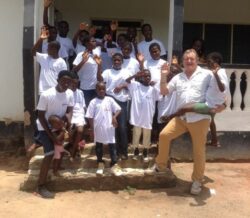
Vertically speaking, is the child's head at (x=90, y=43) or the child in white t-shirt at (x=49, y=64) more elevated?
the child's head at (x=90, y=43)

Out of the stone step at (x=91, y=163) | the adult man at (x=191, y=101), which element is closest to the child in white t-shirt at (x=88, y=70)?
the stone step at (x=91, y=163)

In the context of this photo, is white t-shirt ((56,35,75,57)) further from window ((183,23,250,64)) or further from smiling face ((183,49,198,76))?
window ((183,23,250,64))

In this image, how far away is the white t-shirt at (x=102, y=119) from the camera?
647 cm

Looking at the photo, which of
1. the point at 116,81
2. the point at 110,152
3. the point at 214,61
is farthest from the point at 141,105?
the point at 214,61

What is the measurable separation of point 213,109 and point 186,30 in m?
4.65

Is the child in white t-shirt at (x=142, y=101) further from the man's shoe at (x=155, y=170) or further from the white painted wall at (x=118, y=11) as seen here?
the white painted wall at (x=118, y=11)

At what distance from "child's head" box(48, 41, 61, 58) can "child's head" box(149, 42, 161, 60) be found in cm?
129

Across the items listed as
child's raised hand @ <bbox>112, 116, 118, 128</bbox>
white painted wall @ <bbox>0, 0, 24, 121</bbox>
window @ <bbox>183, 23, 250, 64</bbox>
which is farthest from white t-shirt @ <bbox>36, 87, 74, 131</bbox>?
window @ <bbox>183, 23, 250, 64</bbox>

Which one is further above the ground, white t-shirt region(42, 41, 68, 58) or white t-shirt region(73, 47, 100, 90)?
white t-shirt region(42, 41, 68, 58)

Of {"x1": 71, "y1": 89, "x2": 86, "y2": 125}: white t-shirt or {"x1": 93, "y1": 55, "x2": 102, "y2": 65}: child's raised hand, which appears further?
{"x1": 93, "y1": 55, "x2": 102, "y2": 65}: child's raised hand

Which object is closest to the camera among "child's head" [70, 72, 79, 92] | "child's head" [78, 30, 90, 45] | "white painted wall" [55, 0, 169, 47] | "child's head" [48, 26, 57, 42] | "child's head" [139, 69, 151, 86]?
"child's head" [70, 72, 79, 92]

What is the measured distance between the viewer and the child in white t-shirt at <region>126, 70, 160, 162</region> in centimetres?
673

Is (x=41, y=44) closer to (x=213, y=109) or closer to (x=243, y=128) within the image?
(x=213, y=109)

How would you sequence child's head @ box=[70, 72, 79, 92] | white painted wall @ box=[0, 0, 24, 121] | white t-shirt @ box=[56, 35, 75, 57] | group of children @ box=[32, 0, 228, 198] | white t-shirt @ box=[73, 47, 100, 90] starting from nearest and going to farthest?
child's head @ box=[70, 72, 79, 92] → group of children @ box=[32, 0, 228, 198] → white t-shirt @ box=[73, 47, 100, 90] → white t-shirt @ box=[56, 35, 75, 57] → white painted wall @ box=[0, 0, 24, 121]
